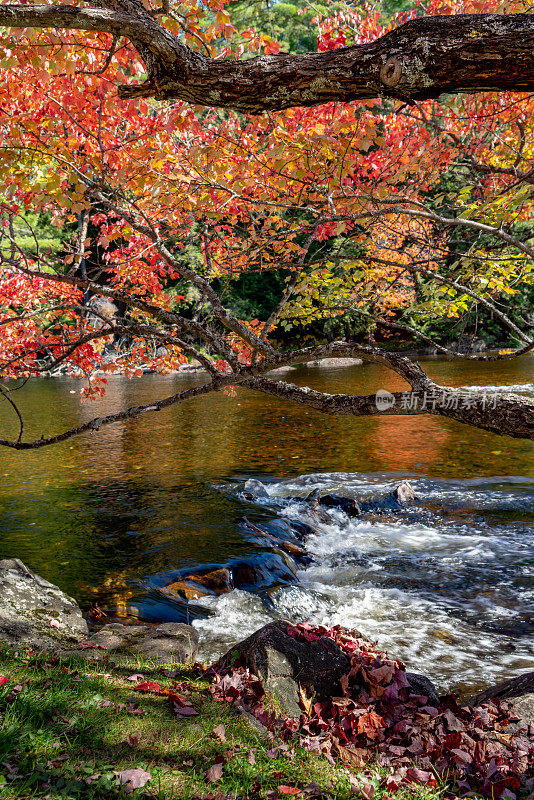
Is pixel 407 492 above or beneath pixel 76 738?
beneath

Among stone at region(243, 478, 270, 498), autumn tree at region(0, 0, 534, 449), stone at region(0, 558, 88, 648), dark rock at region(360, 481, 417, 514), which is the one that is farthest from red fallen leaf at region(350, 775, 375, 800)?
stone at region(243, 478, 270, 498)

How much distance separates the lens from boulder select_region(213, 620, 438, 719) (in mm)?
3637

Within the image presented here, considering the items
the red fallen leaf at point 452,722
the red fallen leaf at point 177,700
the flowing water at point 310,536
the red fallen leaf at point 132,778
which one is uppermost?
the red fallen leaf at point 132,778

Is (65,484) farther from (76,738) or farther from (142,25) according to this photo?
(142,25)

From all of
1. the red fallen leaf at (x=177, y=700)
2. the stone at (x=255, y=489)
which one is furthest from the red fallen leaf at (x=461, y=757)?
the stone at (x=255, y=489)

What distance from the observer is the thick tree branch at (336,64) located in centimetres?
238

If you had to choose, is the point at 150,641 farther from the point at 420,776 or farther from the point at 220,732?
the point at 420,776

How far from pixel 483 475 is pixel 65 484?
8978 mm

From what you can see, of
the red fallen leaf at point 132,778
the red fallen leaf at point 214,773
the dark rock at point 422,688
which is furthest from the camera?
the dark rock at point 422,688

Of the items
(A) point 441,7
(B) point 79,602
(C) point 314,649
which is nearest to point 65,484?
(B) point 79,602

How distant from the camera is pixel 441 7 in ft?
28.5

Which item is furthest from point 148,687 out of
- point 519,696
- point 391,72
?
point 391,72

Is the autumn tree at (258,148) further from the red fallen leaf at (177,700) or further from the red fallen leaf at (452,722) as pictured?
the red fallen leaf at (177,700)
